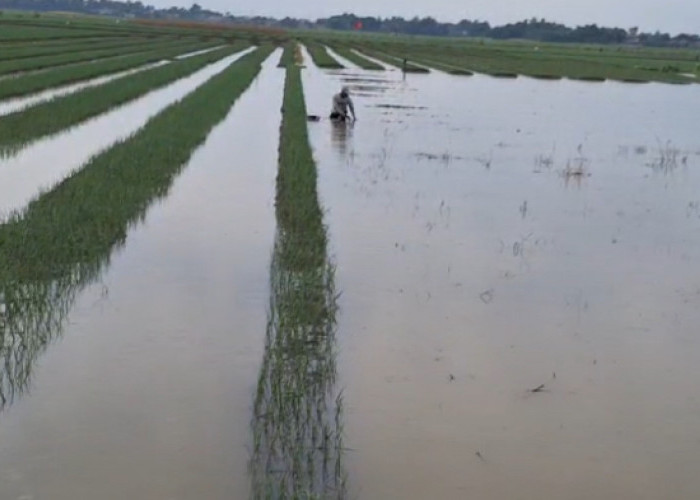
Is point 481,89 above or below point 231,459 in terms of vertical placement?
below

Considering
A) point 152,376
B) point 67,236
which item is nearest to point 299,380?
point 152,376

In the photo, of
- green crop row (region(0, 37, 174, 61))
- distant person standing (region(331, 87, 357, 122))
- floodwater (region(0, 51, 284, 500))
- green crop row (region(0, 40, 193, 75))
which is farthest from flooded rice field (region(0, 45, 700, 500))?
green crop row (region(0, 37, 174, 61))

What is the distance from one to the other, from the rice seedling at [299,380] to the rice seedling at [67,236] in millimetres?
1037

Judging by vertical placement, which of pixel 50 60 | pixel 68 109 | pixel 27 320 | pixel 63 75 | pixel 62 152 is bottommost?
pixel 50 60

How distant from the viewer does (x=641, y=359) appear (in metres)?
5.16

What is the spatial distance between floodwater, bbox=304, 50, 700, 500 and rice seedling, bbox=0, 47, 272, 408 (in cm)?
141

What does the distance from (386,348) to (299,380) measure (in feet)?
2.77

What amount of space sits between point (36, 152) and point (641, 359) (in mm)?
7174

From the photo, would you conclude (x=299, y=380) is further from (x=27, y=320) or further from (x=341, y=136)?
(x=341, y=136)

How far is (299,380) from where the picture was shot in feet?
14.4

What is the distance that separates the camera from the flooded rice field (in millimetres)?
3729

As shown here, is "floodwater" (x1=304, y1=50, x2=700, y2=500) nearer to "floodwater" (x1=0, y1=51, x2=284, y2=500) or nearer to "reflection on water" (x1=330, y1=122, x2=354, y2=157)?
"reflection on water" (x1=330, y1=122, x2=354, y2=157)

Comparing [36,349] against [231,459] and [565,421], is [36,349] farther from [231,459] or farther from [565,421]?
[565,421]

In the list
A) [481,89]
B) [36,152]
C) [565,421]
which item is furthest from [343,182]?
[481,89]
